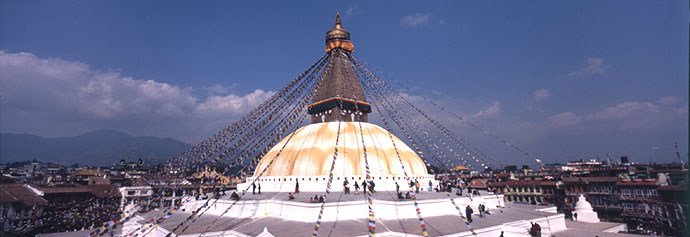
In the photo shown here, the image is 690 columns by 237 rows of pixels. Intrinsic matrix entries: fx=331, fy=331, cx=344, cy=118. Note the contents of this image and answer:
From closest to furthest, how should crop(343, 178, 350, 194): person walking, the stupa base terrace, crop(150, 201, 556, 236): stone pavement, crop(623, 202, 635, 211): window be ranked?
1. crop(150, 201, 556, 236): stone pavement
2. the stupa base terrace
3. crop(343, 178, 350, 194): person walking
4. crop(623, 202, 635, 211): window

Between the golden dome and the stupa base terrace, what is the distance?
1887mm

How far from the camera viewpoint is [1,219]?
50.9 ft

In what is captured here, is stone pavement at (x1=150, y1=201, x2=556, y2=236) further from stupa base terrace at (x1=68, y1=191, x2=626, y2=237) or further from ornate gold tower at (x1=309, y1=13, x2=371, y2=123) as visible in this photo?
ornate gold tower at (x1=309, y1=13, x2=371, y2=123)

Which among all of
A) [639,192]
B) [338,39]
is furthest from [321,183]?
[639,192]

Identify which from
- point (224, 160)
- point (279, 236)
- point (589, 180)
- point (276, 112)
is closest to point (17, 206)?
point (224, 160)

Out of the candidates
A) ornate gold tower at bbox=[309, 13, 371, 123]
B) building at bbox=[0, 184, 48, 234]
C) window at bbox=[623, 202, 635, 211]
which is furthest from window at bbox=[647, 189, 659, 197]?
building at bbox=[0, 184, 48, 234]

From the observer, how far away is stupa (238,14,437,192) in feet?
52.1

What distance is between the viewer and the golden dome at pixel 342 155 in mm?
15969

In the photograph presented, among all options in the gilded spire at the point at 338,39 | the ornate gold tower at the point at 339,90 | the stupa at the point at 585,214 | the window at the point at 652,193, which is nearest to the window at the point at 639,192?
the window at the point at 652,193

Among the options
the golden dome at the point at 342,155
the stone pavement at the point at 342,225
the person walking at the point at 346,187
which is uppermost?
the golden dome at the point at 342,155

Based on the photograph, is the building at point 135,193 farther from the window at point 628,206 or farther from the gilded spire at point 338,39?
the window at point 628,206

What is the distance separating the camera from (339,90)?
19.2 m

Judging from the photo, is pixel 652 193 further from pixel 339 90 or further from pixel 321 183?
pixel 321 183

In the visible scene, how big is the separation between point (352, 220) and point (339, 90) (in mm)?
9087
